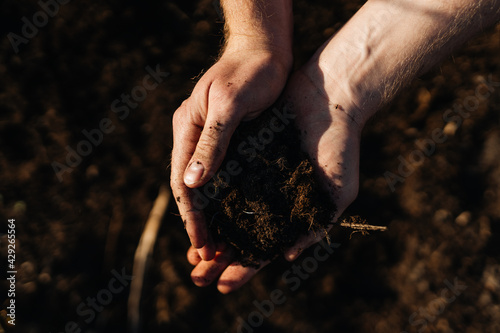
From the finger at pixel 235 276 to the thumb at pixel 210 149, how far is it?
65cm

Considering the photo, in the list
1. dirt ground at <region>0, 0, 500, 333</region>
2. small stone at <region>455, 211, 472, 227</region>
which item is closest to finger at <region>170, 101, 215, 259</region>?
dirt ground at <region>0, 0, 500, 333</region>

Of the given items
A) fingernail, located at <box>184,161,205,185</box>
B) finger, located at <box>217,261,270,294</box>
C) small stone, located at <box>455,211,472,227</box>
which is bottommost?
small stone, located at <box>455,211,472,227</box>

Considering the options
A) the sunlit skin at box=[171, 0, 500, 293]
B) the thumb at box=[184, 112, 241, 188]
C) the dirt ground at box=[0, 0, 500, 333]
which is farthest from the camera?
the dirt ground at box=[0, 0, 500, 333]

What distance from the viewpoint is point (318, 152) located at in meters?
1.94

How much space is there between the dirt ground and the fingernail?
0.58 metres

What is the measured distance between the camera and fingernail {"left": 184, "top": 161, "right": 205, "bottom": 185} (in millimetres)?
1767

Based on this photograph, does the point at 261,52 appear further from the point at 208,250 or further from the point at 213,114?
the point at 208,250

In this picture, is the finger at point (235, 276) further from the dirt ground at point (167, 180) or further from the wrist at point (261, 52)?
the wrist at point (261, 52)

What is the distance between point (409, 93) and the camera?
7.91 ft

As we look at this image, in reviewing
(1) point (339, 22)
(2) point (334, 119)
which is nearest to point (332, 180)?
(2) point (334, 119)

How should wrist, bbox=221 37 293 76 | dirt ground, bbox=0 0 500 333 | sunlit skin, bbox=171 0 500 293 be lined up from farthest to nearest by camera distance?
dirt ground, bbox=0 0 500 333, wrist, bbox=221 37 293 76, sunlit skin, bbox=171 0 500 293

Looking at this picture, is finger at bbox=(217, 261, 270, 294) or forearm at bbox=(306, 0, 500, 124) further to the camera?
finger at bbox=(217, 261, 270, 294)

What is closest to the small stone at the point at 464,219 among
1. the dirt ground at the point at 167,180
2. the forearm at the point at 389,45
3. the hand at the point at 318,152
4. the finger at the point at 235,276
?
the dirt ground at the point at 167,180

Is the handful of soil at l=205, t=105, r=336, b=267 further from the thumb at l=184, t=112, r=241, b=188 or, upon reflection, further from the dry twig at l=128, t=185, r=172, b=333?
the dry twig at l=128, t=185, r=172, b=333
